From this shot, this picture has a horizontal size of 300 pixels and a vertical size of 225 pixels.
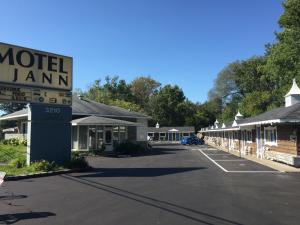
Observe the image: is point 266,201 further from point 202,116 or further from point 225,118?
point 202,116

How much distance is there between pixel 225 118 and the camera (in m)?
84.2

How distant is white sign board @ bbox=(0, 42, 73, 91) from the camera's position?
1892cm

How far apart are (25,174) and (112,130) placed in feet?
66.7

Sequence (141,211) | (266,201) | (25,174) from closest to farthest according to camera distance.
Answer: (141,211), (266,201), (25,174)

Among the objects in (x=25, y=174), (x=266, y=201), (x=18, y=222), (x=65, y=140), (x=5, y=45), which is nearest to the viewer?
(x=18, y=222)

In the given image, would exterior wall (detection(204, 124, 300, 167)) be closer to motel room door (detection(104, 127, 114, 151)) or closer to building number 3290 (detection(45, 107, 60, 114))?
building number 3290 (detection(45, 107, 60, 114))

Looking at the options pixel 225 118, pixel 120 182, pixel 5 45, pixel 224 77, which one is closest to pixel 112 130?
pixel 5 45

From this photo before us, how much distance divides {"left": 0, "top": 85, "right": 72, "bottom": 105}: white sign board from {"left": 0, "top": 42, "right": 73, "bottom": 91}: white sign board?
254mm

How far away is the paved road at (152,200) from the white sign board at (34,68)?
17.8ft

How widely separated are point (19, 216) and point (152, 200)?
3636mm

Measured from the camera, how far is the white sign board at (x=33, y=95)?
18781 millimetres

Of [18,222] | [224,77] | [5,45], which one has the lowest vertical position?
[18,222]

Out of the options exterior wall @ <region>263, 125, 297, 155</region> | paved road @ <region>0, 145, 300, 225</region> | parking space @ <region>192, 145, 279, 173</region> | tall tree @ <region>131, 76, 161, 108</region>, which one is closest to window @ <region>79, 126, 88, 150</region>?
parking space @ <region>192, 145, 279, 173</region>

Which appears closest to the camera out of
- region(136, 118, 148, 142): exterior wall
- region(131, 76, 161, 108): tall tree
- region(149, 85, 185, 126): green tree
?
region(136, 118, 148, 142): exterior wall
